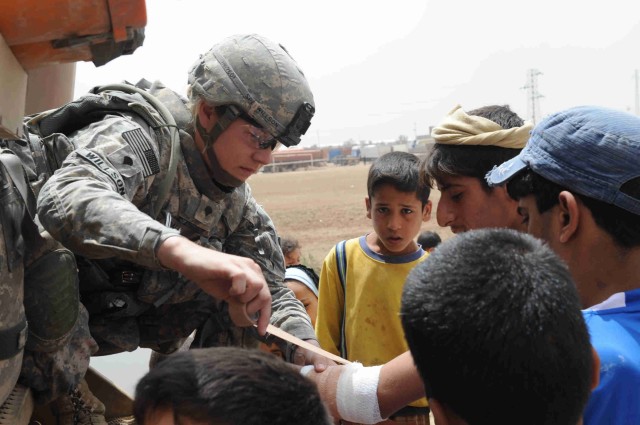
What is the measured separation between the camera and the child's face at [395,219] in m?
4.29

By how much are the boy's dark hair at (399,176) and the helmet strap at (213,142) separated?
1.11 metres

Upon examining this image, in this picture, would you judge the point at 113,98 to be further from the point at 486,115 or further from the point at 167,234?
the point at 486,115

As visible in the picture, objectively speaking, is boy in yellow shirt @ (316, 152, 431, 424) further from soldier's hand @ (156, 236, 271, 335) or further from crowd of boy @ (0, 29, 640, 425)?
soldier's hand @ (156, 236, 271, 335)

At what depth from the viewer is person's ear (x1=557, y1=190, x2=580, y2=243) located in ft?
7.11

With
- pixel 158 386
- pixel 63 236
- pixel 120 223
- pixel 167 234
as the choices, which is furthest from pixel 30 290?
pixel 158 386

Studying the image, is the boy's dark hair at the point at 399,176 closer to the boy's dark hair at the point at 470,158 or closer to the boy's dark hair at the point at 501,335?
the boy's dark hair at the point at 470,158

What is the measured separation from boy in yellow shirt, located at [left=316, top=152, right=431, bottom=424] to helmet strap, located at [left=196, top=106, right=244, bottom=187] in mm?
1047

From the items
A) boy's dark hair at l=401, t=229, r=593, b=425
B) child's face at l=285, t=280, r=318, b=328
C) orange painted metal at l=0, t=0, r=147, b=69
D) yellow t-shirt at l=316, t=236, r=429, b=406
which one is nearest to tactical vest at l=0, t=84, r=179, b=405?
orange painted metal at l=0, t=0, r=147, b=69

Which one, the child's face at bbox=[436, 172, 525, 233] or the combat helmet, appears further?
the combat helmet

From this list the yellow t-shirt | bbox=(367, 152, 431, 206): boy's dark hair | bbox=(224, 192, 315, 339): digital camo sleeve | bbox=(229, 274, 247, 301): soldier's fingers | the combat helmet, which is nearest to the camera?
bbox=(229, 274, 247, 301): soldier's fingers

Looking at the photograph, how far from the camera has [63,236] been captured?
261 centimetres

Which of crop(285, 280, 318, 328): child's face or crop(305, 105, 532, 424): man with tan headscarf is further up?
crop(305, 105, 532, 424): man with tan headscarf

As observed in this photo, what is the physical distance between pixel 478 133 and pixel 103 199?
1556mm

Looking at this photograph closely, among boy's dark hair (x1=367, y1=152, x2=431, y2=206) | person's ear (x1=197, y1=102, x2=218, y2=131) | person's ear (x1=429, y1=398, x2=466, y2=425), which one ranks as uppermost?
person's ear (x1=197, y1=102, x2=218, y2=131)
